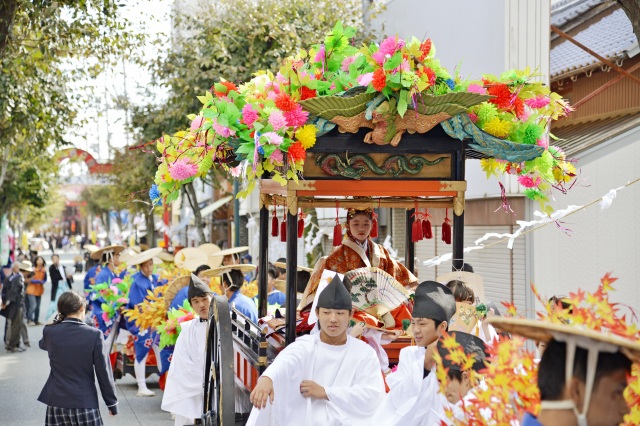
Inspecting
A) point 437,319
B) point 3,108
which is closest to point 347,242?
point 437,319

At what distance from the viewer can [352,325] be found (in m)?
7.13

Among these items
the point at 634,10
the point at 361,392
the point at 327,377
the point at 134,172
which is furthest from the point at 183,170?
the point at 134,172

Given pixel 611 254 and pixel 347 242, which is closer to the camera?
pixel 347 242

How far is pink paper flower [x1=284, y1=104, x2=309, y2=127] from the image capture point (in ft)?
21.1

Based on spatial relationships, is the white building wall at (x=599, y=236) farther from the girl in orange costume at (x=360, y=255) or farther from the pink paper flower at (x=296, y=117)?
the pink paper flower at (x=296, y=117)

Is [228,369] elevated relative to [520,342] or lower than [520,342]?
lower

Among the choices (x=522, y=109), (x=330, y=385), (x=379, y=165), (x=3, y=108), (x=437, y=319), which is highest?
(x=3, y=108)

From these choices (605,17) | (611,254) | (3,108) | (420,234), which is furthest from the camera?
(605,17)

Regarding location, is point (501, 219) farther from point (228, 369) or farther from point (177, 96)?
point (177, 96)

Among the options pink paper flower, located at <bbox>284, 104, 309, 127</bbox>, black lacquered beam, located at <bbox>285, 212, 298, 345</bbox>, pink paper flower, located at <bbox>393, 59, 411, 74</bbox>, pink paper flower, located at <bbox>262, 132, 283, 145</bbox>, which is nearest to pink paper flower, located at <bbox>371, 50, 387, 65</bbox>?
pink paper flower, located at <bbox>393, 59, 411, 74</bbox>

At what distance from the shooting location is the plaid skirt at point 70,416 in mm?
7742

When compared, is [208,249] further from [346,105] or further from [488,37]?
[346,105]

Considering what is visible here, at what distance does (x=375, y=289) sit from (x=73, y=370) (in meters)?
2.57

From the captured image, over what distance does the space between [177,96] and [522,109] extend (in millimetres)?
15377
